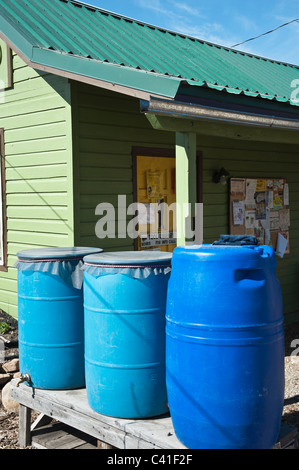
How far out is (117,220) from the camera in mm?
5844

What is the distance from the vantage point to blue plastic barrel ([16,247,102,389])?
12.7 ft

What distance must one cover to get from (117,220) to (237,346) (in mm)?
3216

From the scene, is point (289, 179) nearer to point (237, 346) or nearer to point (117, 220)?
point (117, 220)

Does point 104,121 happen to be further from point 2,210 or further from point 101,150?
point 2,210

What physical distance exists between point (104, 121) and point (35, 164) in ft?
3.40

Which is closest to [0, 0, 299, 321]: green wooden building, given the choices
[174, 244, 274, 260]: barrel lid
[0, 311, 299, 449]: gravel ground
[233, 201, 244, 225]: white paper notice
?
[233, 201, 244, 225]: white paper notice

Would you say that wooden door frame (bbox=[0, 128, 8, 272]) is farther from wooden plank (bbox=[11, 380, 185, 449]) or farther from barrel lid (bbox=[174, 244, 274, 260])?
barrel lid (bbox=[174, 244, 274, 260])

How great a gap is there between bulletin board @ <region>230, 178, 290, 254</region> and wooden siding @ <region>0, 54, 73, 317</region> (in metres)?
2.76

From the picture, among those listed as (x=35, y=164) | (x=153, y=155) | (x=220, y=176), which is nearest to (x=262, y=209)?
(x=220, y=176)

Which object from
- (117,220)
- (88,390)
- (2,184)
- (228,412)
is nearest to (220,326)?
(228,412)

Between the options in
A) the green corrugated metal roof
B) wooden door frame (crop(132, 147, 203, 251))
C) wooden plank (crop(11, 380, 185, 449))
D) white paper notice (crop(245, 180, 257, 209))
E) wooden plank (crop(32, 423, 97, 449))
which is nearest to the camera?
wooden plank (crop(11, 380, 185, 449))

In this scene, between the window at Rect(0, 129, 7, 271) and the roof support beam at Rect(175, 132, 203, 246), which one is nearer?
the roof support beam at Rect(175, 132, 203, 246)

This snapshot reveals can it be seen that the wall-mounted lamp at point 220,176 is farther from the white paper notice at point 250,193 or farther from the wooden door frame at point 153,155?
the white paper notice at point 250,193

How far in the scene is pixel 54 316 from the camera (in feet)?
12.7
